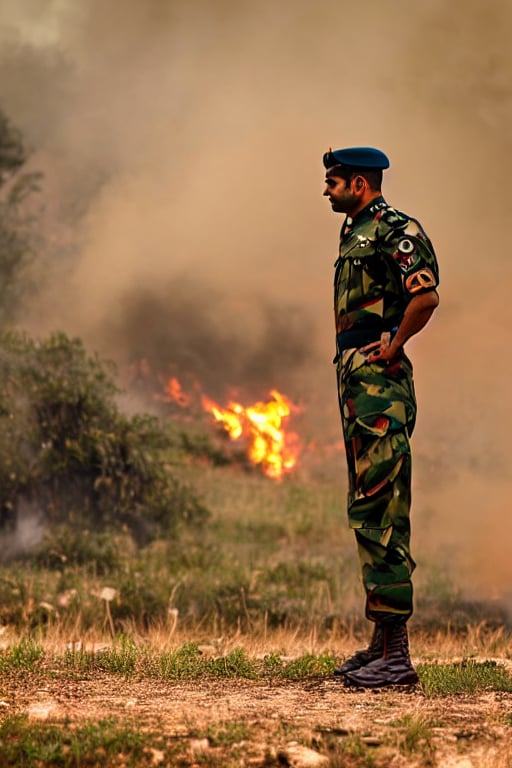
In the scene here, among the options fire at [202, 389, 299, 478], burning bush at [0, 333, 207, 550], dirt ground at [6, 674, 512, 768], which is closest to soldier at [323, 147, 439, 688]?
dirt ground at [6, 674, 512, 768]

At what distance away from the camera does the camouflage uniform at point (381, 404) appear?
5410mm

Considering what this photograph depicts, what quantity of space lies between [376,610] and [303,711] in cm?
80

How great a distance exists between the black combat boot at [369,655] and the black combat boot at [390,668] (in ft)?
0.17

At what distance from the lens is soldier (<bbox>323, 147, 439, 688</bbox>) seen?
213 inches

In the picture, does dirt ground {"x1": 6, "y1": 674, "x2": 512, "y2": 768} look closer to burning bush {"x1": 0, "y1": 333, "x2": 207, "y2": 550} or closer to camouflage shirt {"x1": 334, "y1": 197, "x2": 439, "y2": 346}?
camouflage shirt {"x1": 334, "y1": 197, "x2": 439, "y2": 346}

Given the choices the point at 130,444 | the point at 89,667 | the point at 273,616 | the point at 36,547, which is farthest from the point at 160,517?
the point at 89,667

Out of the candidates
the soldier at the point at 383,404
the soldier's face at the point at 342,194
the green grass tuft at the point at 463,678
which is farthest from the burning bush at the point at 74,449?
the soldier at the point at 383,404

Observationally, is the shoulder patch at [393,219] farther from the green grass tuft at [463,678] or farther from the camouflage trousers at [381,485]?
the green grass tuft at [463,678]

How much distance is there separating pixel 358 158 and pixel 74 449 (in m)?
10.6

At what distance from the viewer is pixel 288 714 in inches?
187

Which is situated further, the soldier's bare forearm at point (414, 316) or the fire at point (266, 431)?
the fire at point (266, 431)

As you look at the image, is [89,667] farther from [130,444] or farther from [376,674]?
[130,444]

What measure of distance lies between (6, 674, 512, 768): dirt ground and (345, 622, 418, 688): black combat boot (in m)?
0.08

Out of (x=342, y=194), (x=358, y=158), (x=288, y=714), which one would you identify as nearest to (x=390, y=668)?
(x=288, y=714)
